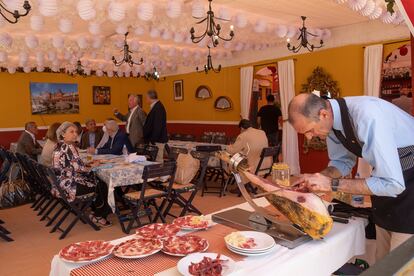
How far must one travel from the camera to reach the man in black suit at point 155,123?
6.78 meters

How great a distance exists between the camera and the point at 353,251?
206 cm

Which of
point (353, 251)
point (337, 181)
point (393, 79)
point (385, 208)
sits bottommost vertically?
point (353, 251)

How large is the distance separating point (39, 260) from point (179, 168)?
2.10 m

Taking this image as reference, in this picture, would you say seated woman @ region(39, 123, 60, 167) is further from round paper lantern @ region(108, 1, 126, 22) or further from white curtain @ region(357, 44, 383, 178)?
white curtain @ region(357, 44, 383, 178)

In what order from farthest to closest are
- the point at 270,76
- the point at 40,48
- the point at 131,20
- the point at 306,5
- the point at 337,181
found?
the point at 270,76, the point at 40,48, the point at 131,20, the point at 306,5, the point at 337,181

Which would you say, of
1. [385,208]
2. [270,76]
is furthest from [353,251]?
[270,76]

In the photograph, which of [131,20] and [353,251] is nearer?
[353,251]

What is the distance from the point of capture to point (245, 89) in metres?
9.30

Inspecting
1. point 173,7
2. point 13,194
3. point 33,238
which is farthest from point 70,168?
point 173,7

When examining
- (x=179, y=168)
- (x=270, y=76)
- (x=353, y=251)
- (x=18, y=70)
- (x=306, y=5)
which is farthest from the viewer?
(x=18, y=70)

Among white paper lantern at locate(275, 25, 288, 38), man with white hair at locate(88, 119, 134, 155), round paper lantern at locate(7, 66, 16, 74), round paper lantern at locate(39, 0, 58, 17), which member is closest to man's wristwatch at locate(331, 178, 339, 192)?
round paper lantern at locate(39, 0, 58, 17)

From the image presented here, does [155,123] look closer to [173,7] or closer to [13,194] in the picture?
[173,7]

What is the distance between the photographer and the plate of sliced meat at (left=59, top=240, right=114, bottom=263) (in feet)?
5.48

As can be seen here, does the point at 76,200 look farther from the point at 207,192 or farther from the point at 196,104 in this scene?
the point at 196,104
